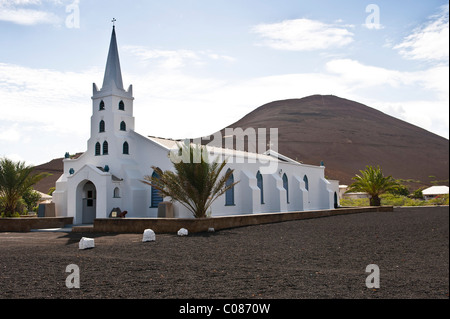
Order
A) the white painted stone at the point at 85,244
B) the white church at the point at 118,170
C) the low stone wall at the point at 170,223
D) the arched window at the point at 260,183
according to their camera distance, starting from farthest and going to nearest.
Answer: the arched window at the point at 260,183 → the white church at the point at 118,170 → the low stone wall at the point at 170,223 → the white painted stone at the point at 85,244

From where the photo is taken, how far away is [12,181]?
2419 cm

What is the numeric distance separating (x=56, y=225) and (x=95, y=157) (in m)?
5.04

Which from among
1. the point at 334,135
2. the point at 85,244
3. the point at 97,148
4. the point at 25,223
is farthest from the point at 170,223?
the point at 334,135

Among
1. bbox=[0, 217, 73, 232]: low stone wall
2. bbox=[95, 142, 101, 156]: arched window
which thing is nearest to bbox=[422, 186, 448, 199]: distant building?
bbox=[0, 217, 73, 232]: low stone wall

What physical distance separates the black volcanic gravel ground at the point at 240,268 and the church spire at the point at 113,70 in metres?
13.8

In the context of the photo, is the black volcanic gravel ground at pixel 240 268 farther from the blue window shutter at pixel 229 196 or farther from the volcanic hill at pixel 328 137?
the blue window shutter at pixel 229 196

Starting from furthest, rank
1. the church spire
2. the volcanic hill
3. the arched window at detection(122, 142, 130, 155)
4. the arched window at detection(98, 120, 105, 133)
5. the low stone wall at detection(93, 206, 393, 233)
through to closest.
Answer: the arched window at detection(98, 120, 105, 133)
the church spire
the arched window at detection(122, 142, 130, 155)
the low stone wall at detection(93, 206, 393, 233)
the volcanic hill

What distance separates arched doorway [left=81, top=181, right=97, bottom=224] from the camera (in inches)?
980

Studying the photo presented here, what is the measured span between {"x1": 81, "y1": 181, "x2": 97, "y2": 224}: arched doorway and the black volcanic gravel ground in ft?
35.7

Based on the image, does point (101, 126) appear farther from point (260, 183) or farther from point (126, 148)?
point (260, 183)

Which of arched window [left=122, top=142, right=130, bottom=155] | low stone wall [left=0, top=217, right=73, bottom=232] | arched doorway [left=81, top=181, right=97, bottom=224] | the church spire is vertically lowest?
low stone wall [left=0, top=217, right=73, bottom=232]

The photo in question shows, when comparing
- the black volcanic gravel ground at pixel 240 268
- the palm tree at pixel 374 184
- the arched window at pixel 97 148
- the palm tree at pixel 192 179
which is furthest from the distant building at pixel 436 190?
the palm tree at pixel 374 184

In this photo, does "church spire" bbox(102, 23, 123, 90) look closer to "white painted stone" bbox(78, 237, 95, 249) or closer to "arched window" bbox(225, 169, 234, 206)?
"arched window" bbox(225, 169, 234, 206)

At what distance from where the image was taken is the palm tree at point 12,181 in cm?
2405
